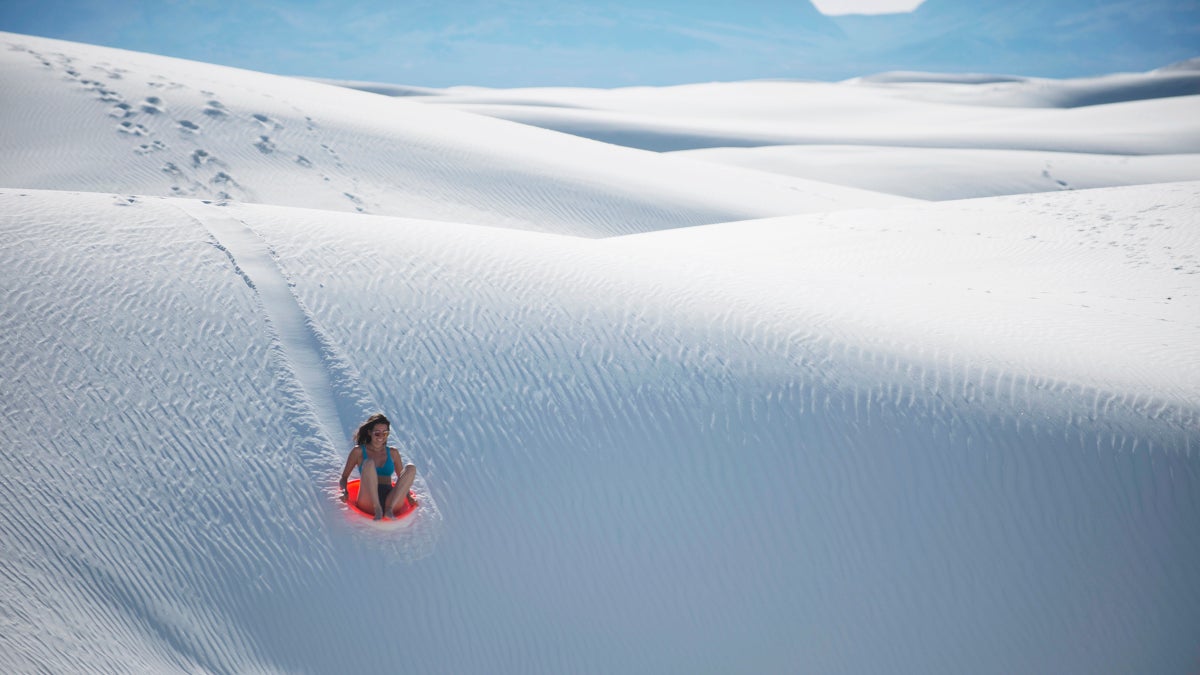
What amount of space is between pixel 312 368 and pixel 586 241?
230cm

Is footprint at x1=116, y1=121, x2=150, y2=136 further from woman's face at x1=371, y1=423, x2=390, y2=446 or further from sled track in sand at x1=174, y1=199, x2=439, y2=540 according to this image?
woman's face at x1=371, y1=423, x2=390, y2=446

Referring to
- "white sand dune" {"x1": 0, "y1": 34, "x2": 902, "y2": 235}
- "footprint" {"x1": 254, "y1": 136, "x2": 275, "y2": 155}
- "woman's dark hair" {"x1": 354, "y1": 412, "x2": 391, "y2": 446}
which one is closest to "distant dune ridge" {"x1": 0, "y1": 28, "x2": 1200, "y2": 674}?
"woman's dark hair" {"x1": 354, "y1": 412, "x2": 391, "y2": 446}

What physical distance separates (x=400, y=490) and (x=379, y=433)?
227 millimetres

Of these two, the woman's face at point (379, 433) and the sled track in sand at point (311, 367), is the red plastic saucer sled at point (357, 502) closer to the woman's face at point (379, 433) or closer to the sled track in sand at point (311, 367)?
the sled track in sand at point (311, 367)

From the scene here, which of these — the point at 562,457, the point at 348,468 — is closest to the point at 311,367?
the point at 348,468

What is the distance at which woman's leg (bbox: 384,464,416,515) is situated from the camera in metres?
3.17

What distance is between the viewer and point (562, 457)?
3.67 meters

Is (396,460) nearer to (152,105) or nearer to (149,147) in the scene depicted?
(149,147)

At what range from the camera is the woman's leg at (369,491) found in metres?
3.17

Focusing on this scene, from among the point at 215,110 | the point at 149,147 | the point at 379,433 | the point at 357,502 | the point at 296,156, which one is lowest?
the point at 357,502

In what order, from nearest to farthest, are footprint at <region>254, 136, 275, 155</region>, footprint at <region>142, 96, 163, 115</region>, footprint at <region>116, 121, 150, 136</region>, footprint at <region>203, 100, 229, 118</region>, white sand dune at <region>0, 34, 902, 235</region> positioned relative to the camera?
white sand dune at <region>0, 34, 902, 235</region>
footprint at <region>116, 121, 150, 136</region>
footprint at <region>254, 136, 275, 155</region>
footprint at <region>142, 96, 163, 115</region>
footprint at <region>203, 100, 229, 118</region>

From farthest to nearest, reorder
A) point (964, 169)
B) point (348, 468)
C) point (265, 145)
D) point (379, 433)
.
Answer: point (964, 169) → point (265, 145) → point (348, 468) → point (379, 433)

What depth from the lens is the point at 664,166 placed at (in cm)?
1316

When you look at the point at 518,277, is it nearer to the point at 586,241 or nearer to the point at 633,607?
the point at 586,241
